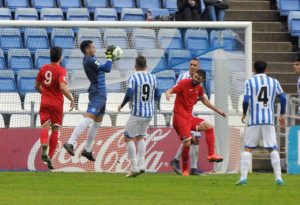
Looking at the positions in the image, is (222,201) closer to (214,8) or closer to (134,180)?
(134,180)

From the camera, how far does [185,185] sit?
59.9 ft

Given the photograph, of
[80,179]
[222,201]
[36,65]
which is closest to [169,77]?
[36,65]

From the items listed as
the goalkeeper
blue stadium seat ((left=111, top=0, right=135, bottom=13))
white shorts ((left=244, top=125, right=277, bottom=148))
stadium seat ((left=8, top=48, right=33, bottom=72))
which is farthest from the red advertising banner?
blue stadium seat ((left=111, top=0, right=135, bottom=13))

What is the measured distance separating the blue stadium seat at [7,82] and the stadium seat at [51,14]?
381 cm

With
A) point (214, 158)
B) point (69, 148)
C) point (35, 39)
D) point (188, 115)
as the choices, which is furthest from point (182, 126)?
point (35, 39)

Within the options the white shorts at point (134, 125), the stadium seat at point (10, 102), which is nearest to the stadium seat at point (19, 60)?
the stadium seat at point (10, 102)

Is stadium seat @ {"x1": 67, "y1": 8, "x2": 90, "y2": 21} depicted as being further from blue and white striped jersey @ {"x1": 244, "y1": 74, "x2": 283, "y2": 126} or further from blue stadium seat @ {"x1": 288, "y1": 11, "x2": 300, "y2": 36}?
blue and white striped jersey @ {"x1": 244, "y1": 74, "x2": 283, "y2": 126}

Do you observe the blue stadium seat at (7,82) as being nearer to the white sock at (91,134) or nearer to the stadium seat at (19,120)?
the stadium seat at (19,120)

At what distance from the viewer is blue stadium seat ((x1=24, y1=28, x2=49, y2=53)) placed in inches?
874

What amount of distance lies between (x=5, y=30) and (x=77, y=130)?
281 centimetres

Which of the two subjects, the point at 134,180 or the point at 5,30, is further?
the point at 5,30

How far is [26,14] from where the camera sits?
84.7 feet

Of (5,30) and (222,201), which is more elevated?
(5,30)

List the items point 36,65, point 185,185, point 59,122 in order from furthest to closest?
point 36,65, point 59,122, point 185,185
